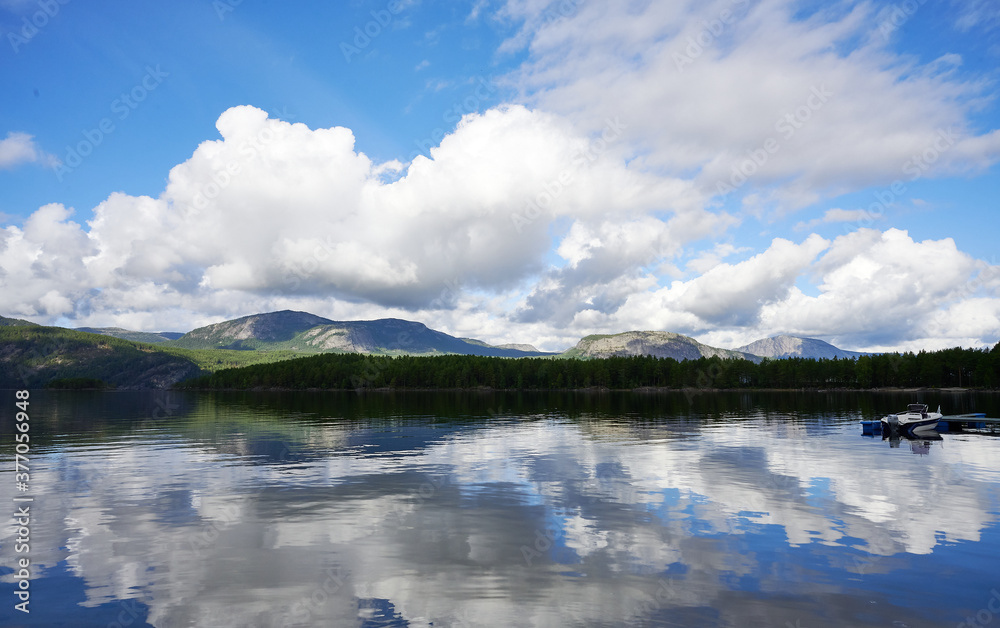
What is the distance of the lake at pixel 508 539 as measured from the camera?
19203 millimetres

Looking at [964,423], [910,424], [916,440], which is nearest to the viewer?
[916,440]

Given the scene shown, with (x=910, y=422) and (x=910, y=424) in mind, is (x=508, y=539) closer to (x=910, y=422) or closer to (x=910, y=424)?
(x=910, y=424)

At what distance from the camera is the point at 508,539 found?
27.2 meters

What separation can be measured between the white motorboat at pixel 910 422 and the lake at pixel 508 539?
24974 millimetres

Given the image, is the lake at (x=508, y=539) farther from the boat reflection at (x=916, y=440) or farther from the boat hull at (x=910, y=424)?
the boat hull at (x=910, y=424)

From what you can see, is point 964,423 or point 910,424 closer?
point 910,424

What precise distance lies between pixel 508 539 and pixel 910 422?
275ft

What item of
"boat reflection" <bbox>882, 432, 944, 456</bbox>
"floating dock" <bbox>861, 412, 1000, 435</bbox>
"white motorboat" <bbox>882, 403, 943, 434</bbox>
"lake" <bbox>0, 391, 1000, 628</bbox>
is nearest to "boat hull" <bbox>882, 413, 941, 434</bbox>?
"white motorboat" <bbox>882, 403, 943, 434</bbox>

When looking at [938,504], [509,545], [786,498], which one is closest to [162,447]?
[509,545]

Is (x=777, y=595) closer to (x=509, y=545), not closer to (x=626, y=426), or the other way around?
(x=509, y=545)

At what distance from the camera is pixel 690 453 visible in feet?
190

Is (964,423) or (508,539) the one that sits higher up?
(508,539)

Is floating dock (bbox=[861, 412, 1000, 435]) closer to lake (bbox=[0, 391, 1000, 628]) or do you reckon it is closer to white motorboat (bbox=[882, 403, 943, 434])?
white motorboat (bbox=[882, 403, 943, 434])

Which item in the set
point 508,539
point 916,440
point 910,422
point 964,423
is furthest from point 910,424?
point 508,539
